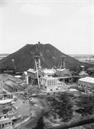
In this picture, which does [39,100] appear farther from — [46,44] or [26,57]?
[46,44]

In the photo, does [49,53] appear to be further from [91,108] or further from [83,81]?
[91,108]

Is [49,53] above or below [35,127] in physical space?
above

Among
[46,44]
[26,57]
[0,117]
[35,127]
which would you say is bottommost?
[35,127]

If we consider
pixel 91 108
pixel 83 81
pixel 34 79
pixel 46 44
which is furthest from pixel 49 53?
pixel 91 108

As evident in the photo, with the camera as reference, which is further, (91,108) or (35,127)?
(91,108)

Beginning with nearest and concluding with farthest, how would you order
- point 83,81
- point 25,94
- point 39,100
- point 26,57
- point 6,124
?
point 6,124 → point 39,100 → point 25,94 → point 83,81 → point 26,57

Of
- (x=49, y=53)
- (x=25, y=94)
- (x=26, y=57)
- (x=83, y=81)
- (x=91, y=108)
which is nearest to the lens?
(x=91, y=108)

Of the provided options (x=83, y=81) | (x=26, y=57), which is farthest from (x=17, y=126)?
(x=26, y=57)
